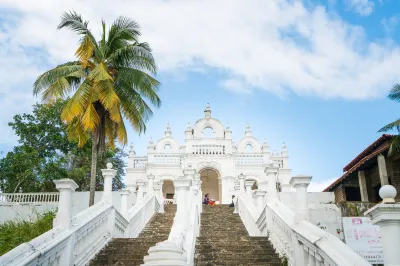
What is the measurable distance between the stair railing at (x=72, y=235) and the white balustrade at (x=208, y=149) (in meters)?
16.0

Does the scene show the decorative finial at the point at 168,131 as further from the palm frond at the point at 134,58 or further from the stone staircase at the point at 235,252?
the stone staircase at the point at 235,252

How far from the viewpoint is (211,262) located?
8898mm

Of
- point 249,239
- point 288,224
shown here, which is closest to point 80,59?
point 249,239

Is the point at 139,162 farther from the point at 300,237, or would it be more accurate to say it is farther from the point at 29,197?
the point at 300,237

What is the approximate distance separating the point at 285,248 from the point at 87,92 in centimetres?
932

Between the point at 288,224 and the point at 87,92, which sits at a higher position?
the point at 87,92

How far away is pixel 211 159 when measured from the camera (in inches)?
1127

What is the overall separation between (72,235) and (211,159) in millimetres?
20428

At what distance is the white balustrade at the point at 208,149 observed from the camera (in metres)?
29.0

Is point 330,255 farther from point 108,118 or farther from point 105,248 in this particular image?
point 108,118

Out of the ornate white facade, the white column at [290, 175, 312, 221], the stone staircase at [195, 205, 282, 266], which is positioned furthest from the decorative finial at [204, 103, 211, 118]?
the white column at [290, 175, 312, 221]

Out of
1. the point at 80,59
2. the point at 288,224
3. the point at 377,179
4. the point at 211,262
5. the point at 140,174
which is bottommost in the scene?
the point at 211,262

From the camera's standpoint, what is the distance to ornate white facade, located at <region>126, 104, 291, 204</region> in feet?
93.6

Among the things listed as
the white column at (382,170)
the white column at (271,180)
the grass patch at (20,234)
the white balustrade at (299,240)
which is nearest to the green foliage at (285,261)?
the white balustrade at (299,240)
